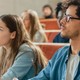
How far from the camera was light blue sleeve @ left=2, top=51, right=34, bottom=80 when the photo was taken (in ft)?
6.72

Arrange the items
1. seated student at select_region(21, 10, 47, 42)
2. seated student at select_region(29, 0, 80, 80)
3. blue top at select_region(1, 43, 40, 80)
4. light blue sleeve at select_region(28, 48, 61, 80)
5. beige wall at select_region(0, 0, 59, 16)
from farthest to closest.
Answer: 1. beige wall at select_region(0, 0, 59, 16)
2. seated student at select_region(21, 10, 47, 42)
3. blue top at select_region(1, 43, 40, 80)
4. light blue sleeve at select_region(28, 48, 61, 80)
5. seated student at select_region(29, 0, 80, 80)

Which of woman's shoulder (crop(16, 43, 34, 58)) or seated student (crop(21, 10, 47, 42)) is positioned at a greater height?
woman's shoulder (crop(16, 43, 34, 58))

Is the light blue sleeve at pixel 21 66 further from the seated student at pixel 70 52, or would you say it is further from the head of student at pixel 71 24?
the head of student at pixel 71 24

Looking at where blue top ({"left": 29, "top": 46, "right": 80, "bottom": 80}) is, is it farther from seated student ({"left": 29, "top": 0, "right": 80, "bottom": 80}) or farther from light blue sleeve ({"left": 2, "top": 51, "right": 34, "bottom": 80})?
light blue sleeve ({"left": 2, "top": 51, "right": 34, "bottom": 80})

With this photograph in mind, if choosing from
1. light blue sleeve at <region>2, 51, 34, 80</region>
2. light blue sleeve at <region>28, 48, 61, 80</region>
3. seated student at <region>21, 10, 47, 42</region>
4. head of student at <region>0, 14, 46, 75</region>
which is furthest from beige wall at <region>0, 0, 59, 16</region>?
light blue sleeve at <region>28, 48, 61, 80</region>

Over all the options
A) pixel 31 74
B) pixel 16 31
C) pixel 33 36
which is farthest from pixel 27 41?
pixel 33 36

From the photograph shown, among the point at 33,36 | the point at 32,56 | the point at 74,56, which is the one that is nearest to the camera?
the point at 74,56

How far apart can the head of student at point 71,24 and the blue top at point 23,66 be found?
0.52 m

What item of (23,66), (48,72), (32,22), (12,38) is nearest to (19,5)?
(32,22)

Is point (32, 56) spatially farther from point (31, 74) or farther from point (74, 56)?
point (74, 56)

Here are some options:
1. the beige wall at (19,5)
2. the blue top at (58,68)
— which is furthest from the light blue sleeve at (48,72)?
the beige wall at (19,5)

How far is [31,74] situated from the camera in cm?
212

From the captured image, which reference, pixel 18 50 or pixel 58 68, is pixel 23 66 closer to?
pixel 18 50

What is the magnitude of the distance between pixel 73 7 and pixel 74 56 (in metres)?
0.28
